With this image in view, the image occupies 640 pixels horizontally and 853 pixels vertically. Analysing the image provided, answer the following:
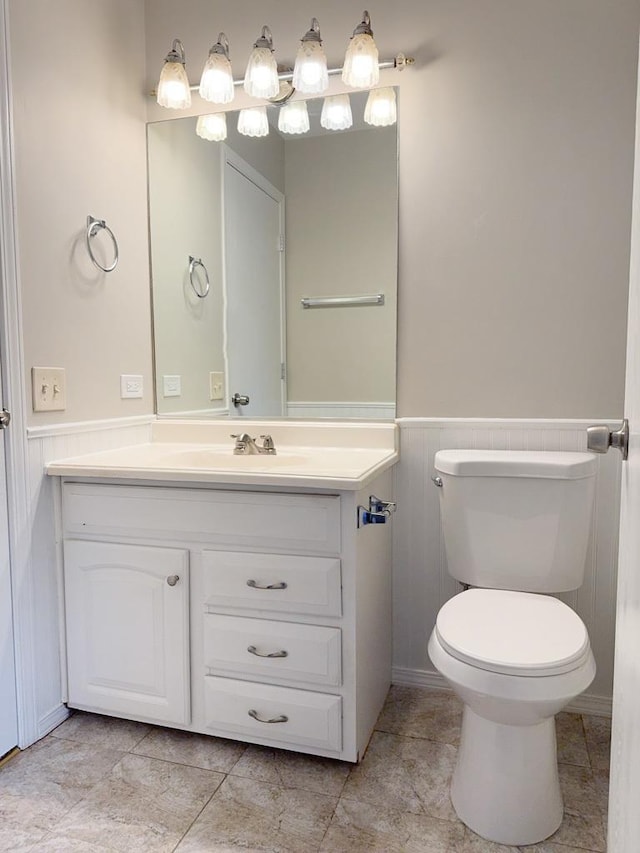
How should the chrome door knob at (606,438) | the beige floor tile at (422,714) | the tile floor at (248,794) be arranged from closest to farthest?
the chrome door knob at (606,438)
the tile floor at (248,794)
the beige floor tile at (422,714)

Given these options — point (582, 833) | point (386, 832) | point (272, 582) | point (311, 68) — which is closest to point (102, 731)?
point (272, 582)

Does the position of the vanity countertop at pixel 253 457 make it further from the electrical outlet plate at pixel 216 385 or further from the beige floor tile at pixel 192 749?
the beige floor tile at pixel 192 749

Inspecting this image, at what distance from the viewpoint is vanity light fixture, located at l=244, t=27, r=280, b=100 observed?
5.78 ft

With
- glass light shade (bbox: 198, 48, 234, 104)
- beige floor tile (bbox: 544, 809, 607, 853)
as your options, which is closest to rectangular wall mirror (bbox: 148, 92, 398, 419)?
glass light shade (bbox: 198, 48, 234, 104)

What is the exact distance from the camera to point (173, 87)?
1873 mm

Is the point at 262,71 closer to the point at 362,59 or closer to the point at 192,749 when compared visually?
the point at 362,59

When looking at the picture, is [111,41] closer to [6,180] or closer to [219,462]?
[6,180]

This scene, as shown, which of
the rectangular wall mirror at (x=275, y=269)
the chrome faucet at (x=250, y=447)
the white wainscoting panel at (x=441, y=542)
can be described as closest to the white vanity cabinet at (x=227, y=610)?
the white wainscoting panel at (x=441, y=542)

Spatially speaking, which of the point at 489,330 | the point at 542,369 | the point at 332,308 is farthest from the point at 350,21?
the point at 542,369

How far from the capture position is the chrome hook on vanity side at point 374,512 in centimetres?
141

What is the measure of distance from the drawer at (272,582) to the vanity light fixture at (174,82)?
4.89 feet

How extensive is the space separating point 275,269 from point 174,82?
0.69m

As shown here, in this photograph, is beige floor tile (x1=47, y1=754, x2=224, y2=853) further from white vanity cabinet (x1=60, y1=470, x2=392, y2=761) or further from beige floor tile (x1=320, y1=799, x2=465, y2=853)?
beige floor tile (x1=320, y1=799, x2=465, y2=853)

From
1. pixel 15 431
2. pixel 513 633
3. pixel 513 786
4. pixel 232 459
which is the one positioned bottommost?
pixel 513 786
